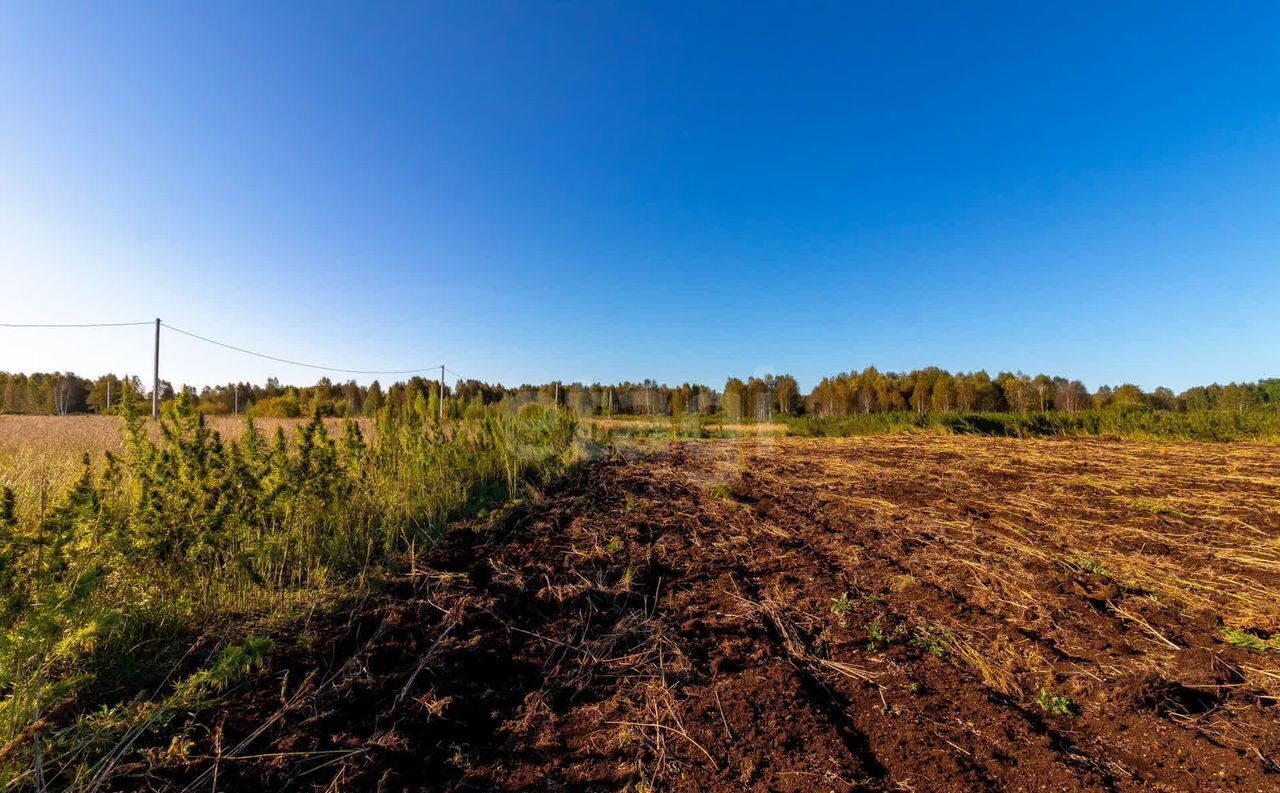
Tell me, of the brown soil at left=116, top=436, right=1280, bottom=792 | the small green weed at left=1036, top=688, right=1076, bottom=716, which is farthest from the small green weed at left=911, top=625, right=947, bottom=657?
the small green weed at left=1036, top=688, right=1076, bottom=716

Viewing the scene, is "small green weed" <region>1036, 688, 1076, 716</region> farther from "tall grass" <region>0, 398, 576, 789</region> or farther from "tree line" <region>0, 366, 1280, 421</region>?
"tree line" <region>0, 366, 1280, 421</region>

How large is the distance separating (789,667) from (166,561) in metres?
3.34

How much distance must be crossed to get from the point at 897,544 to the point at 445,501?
4.25 meters

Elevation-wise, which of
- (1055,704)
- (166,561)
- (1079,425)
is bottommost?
(1055,704)

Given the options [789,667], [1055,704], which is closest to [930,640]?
[1055,704]

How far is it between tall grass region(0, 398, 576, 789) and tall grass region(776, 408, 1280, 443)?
58.2 ft

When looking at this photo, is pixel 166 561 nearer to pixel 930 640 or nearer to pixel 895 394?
pixel 930 640

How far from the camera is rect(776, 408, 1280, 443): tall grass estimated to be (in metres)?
11.8

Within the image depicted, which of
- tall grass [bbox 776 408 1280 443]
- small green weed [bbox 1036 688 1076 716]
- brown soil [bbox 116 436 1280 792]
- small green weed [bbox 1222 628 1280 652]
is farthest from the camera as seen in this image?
tall grass [bbox 776 408 1280 443]

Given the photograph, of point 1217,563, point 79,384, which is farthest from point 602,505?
point 79,384

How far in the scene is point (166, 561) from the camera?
2.56 meters

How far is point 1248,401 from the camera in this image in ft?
92.5

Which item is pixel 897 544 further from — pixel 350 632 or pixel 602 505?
pixel 350 632

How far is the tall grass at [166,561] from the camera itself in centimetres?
157
